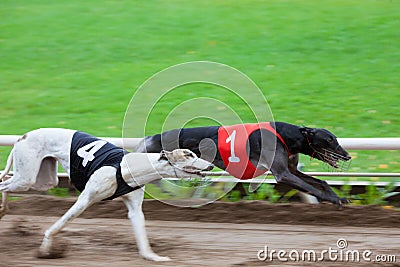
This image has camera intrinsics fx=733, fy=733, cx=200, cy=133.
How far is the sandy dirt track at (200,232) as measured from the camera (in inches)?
221

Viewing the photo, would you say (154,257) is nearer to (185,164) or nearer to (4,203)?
(185,164)

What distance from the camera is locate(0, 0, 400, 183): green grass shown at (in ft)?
32.9

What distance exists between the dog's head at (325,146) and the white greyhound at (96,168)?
1.55 m

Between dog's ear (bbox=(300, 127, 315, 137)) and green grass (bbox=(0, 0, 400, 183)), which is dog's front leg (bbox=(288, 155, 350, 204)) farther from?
green grass (bbox=(0, 0, 400, 183))

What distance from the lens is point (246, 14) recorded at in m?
13.7

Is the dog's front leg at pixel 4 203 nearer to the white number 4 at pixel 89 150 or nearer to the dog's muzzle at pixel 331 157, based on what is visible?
the white number 4 at pixel 89 150

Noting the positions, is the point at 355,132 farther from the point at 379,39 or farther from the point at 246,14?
the point at 246,14

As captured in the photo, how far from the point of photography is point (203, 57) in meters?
12.0

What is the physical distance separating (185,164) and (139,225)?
0.63m

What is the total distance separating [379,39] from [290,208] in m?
6.13

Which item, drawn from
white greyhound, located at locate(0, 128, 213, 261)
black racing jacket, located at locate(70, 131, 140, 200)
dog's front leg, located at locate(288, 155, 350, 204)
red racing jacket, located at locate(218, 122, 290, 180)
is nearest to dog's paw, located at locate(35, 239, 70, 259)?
white greyhound, located at locate(0, 128, 213, 261)

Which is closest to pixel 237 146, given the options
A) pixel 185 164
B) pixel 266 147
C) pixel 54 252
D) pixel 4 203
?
pixel 266 147

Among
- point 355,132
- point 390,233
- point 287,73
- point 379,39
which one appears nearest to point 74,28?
point 287,73

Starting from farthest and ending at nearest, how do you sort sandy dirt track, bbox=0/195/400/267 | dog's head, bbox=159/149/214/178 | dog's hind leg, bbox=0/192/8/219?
dog's hind leg, bbox=0/192/8/219 → sandy dirt track, bbox=0/195/400/267 → dog's head, bbox=159/149/214/178
